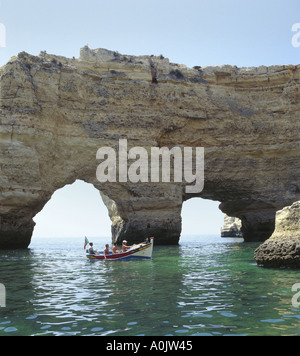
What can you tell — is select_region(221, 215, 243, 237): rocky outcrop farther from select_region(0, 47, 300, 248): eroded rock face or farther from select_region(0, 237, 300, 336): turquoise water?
select_region(0, 237, 300, 336): turquoise water

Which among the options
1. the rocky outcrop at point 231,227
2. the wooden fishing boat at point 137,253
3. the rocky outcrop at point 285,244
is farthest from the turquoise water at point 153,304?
the rocky outcrop at point 231,227

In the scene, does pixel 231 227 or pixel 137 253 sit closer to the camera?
pixel 137 253

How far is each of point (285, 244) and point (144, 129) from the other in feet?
75.7

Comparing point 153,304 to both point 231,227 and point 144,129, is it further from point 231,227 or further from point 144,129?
point 231,227

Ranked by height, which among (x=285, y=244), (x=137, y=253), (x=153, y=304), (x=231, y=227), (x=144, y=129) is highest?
(x=144, y=129)

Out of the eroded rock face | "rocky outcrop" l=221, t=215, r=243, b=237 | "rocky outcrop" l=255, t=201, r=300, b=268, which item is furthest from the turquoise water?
"rocky outcrop" l=221, t=215, r=243, b=237

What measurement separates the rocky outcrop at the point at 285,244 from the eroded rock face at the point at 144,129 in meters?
19.7

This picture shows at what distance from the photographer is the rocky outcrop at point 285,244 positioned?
43.0 feet

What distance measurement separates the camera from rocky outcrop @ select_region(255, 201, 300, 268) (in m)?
13.1

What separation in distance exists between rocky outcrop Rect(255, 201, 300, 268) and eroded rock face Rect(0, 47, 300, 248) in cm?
1967

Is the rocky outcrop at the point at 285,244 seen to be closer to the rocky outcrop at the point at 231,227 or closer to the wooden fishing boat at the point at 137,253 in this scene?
the wooden fishing boat at the point at 137,253

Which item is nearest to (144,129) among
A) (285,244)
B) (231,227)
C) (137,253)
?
(137,253)

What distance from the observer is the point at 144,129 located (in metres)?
34.5
